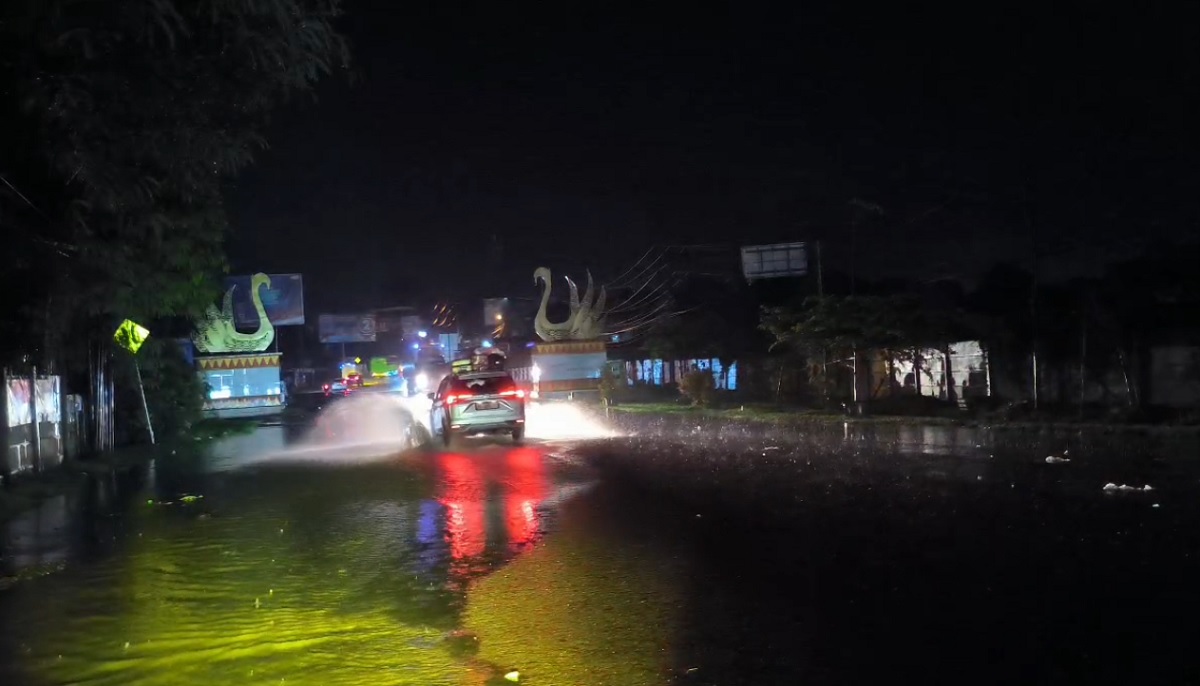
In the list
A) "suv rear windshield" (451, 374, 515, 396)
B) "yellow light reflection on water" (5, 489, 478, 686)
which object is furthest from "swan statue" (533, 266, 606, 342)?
"yellow light reflection on water" (5, 489, 478, 686)

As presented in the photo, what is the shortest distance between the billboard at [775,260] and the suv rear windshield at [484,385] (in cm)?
1709

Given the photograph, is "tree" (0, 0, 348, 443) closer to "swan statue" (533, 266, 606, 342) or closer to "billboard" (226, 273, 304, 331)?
"swan statue" (533, 266, 606, 342)

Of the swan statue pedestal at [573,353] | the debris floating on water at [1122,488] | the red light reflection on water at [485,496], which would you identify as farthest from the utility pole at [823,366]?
the swan statue pedestal at [573,353]

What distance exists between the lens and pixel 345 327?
89750mm

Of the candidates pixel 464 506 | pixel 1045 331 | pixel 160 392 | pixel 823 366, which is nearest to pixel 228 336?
pixel 160 392

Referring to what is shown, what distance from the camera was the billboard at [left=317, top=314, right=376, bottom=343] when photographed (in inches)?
3519

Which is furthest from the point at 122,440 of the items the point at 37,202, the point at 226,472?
the point at 37,202

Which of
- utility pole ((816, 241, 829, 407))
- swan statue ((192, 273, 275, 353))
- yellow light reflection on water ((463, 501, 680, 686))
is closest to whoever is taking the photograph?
yellow light reflection on water ((463, 501, 680, 686))

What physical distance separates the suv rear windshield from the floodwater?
7125 mm

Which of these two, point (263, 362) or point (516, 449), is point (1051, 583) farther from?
point (263, 362)

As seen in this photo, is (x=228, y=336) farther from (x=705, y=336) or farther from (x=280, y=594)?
(x=280, y=594)

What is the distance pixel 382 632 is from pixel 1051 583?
534 centimetres

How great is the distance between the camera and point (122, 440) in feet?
92.4

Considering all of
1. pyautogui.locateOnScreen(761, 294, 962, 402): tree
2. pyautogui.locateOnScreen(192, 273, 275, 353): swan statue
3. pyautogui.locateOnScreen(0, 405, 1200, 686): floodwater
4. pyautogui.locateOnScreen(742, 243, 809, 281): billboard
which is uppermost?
pyautogui.locateOnScreen(742, 243, 809, 281): billboard
